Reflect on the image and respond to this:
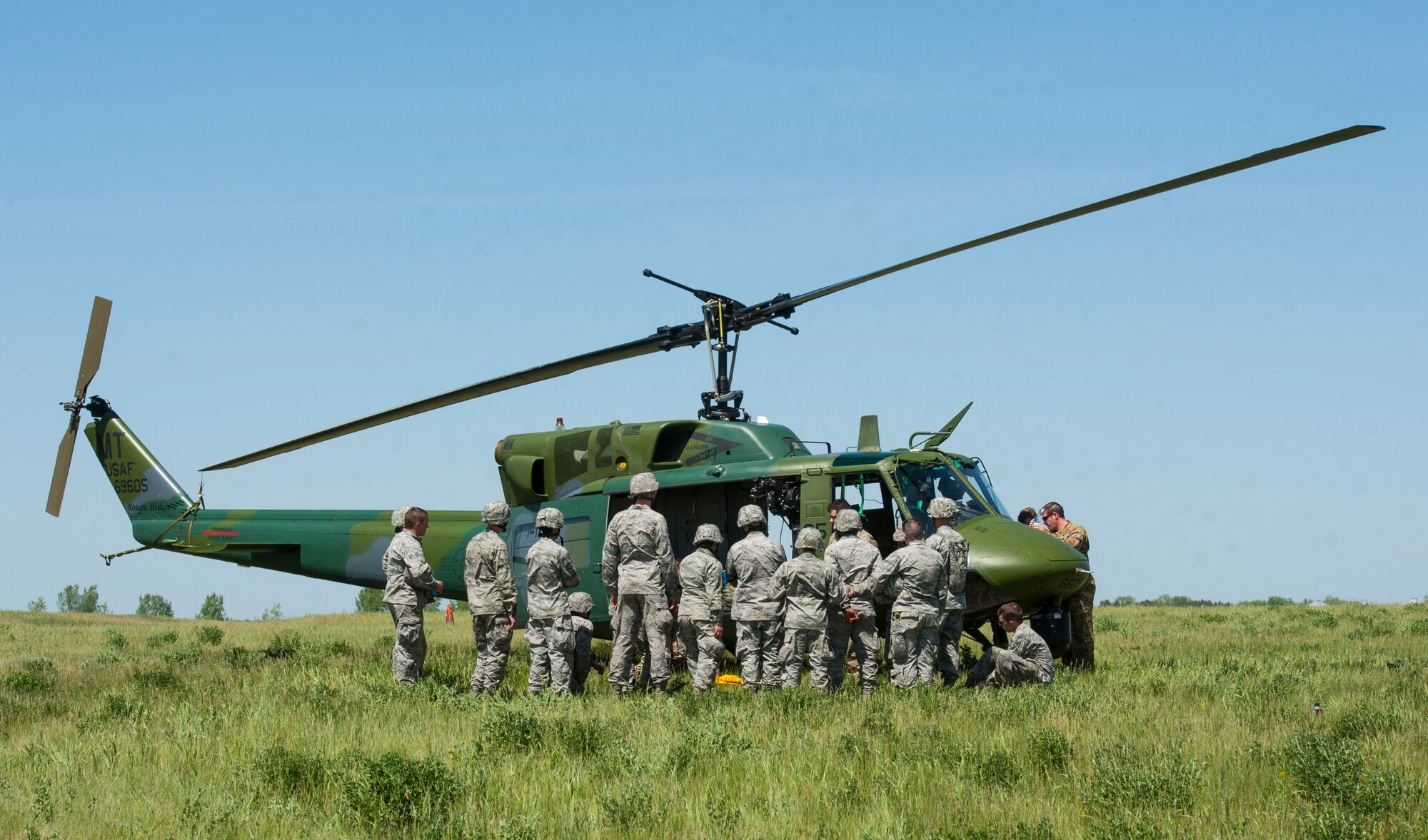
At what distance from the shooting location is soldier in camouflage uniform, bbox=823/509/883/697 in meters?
10.8

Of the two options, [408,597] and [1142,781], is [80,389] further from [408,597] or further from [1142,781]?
[1142,781]

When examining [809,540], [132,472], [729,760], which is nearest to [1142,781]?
[729,760]

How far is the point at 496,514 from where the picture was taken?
11.0 m

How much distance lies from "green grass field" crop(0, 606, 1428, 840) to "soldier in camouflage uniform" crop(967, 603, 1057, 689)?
1.17ft

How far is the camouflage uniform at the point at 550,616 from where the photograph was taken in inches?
421

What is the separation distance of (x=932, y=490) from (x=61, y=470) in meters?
12.2

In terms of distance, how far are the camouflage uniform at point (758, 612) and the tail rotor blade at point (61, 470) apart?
Result: 35.4 ft

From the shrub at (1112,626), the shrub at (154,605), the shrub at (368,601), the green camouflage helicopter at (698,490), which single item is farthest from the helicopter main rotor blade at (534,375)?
the shrub at (154,605)

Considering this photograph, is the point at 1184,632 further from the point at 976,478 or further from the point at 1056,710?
the point at 1056,710

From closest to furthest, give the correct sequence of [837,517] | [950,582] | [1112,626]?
[950,582]
[837,517]
[1112,626]

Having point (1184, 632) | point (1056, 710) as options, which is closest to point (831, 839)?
point (1056, 710)

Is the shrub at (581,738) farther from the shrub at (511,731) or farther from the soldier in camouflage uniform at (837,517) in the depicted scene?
the soldier in camouflage uniform at (837,517)

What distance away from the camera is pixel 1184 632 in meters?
18.2

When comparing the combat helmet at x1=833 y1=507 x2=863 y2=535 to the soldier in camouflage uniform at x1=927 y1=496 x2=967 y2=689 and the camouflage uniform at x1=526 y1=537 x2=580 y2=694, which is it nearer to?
the soldier in camouflage uniform at x1=927 y1=496 x2=967 y2=689
